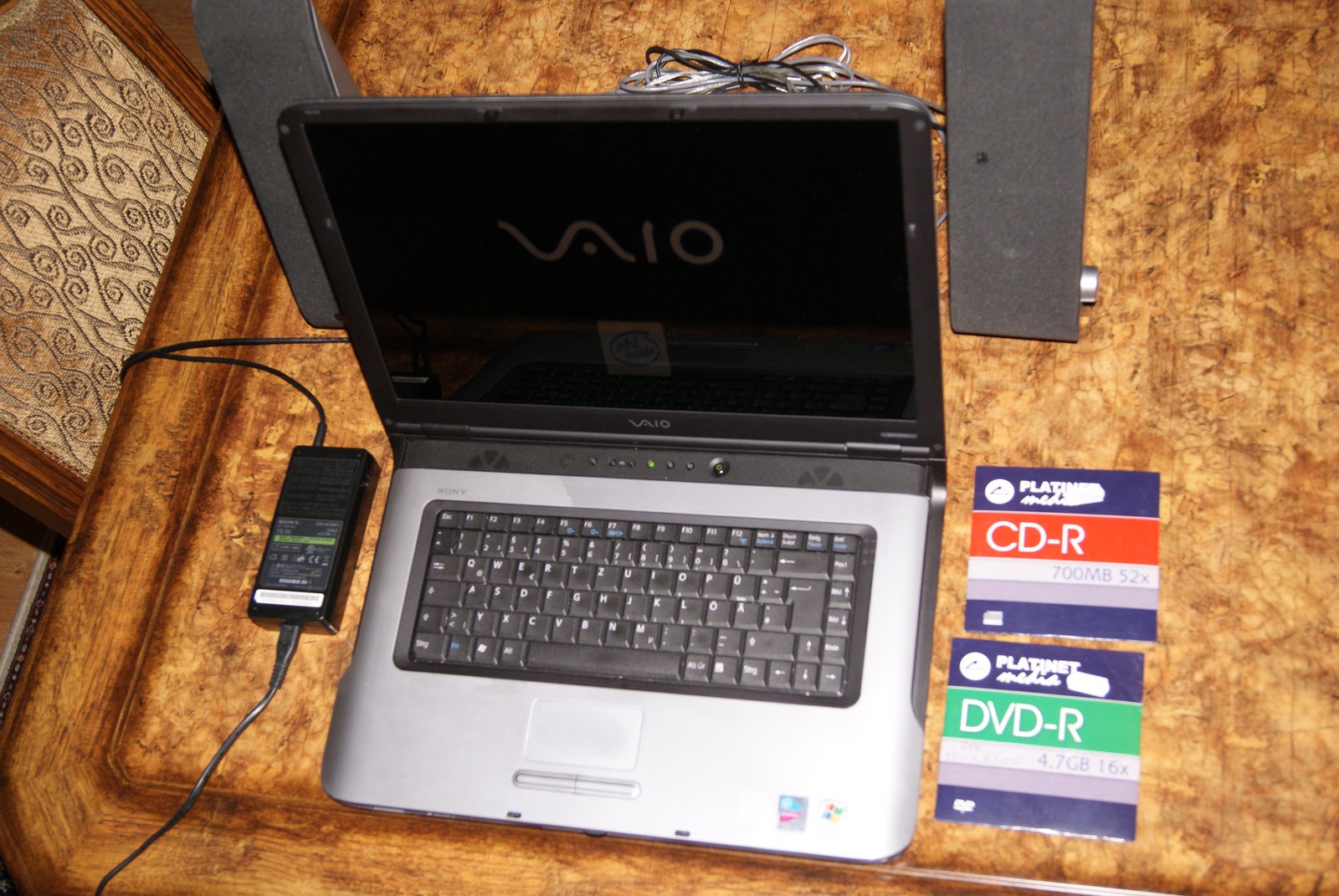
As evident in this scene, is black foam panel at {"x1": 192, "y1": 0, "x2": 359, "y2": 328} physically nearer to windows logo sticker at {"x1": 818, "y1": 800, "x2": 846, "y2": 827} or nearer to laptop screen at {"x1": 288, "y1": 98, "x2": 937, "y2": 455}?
laptop screen at {"x1": 288, "y1": 98, "x2": 937, "y2": 455}

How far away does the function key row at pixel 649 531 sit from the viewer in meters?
0.84

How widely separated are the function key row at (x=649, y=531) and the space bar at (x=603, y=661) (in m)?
0.09

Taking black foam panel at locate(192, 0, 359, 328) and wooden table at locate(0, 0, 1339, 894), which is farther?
black foam panel at locate(192, 0, 359, 328)

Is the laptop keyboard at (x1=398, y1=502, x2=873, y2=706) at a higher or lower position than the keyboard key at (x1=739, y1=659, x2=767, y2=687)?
higher

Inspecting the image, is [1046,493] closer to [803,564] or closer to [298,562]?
[803,564]

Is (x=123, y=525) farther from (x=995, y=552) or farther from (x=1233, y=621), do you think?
(x=1233, y=621)

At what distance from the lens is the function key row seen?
2.74 feet

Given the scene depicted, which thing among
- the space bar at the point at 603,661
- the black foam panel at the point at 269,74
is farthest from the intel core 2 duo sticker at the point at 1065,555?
the black foam panel at the point at 269,74

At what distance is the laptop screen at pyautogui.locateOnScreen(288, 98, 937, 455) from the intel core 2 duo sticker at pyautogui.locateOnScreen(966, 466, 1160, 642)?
0.12m

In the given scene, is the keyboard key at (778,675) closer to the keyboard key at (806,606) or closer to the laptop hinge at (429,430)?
the keyboard key at (806,606)

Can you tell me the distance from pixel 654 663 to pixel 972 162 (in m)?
0.45

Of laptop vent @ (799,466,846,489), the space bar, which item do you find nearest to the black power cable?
the space bar

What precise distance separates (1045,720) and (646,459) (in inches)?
14.4

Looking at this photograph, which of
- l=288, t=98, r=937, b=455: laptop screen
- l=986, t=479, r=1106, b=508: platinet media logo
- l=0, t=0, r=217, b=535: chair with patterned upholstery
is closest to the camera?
l=288, t=98, r=937, b=455: laptop screen
